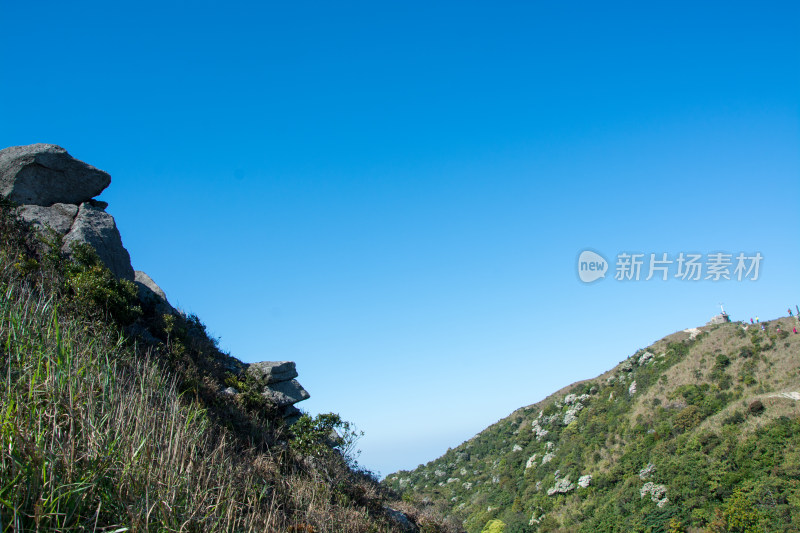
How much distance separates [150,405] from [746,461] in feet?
229

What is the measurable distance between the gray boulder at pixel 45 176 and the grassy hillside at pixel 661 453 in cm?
4079

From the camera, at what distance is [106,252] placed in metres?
16.9

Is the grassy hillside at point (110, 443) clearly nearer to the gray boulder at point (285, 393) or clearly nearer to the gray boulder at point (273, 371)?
the gray boulder at point (285, 393)

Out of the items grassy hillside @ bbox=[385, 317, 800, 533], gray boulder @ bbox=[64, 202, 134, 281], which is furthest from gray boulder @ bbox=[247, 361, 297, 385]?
grassy hillside @ bbox=[385, 317, 800, 533]

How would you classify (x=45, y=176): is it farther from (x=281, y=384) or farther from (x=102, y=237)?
(x=281, y=384)

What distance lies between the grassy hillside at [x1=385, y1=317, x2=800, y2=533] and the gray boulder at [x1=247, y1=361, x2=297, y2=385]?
33.0 meters

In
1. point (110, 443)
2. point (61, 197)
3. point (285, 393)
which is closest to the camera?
point (110, 443)

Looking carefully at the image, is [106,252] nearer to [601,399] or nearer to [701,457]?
[701,457]

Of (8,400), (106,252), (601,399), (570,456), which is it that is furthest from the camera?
(601,399)

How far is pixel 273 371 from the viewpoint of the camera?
64.1ft

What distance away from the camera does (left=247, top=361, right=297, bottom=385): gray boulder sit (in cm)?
1888

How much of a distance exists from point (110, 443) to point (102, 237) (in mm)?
14565

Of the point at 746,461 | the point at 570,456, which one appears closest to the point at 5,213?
the point at 746,461

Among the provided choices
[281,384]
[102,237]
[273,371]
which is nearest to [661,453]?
[281,384]
